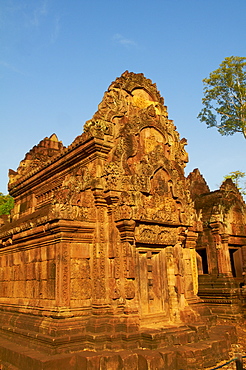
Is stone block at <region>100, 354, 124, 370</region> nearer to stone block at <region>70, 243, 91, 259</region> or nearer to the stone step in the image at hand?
the stone step

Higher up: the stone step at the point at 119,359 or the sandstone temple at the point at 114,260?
the sandstone temple at the point at 114,260

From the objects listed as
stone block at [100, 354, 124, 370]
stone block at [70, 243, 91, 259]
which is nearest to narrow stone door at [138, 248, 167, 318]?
stone block at [70, 243, 91, 259]

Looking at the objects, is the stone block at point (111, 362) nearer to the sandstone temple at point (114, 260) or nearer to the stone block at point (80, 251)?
the sandstone temple at point (114, 260)

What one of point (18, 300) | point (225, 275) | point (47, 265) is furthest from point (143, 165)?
point (225, 275)

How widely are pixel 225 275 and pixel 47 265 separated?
9.71m

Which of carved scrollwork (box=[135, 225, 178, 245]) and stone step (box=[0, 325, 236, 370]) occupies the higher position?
carved scrollwork (box=[135, 225, 178, 245])

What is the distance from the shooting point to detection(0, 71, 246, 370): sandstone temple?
7.12m

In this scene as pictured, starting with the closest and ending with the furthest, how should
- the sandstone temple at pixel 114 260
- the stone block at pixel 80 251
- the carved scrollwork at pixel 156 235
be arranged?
the sandstone temple at pixel 114 260
the stone block at pixel 80 251
the carved scrollwork at pixel 156 235

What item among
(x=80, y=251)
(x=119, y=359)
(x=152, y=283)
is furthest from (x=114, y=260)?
(x=119, y=359)

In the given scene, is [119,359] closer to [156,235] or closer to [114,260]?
[114,260]

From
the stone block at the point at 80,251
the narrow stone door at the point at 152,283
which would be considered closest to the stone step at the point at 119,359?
the narrow stone door at the point at 152,283

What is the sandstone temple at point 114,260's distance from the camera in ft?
23.4

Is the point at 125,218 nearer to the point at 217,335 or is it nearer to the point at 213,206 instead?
the point at 217,335

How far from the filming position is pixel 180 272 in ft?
30.1
